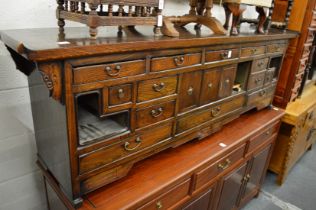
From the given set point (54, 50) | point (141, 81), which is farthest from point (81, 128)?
point (54, 50)

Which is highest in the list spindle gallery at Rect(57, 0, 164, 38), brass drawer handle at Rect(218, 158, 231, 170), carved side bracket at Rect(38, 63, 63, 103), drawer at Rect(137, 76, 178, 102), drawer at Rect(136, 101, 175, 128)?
spindle gallery at Rect(57, 0, 164, 38)

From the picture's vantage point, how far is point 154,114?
1.14m

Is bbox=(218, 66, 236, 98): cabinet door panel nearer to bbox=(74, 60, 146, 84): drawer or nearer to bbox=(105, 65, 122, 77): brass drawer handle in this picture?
bbox=(74, 60, 146, 84): drawer

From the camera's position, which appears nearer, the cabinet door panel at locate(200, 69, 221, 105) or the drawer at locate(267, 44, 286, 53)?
the cabinet door panel at locate(200, 69, 221, 105)

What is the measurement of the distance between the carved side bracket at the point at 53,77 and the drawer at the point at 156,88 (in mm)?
314

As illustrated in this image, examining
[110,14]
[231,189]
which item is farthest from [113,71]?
[231,189]

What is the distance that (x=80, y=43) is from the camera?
85cm

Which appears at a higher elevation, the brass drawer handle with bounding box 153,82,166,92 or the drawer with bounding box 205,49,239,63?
the drawer with bounding box 205,49,239,63

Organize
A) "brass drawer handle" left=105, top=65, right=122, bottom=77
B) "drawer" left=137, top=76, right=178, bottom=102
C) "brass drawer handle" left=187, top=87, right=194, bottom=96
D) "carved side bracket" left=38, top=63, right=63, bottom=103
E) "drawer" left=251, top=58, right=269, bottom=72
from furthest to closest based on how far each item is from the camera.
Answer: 1. "drawer" left=251, top=58, right=269, bottom=72
2. "brass drawer handle" left=187, top=87, right=194, bottom=96
3. "drawer" left=137, top=76, right=178, bottom=102
4. "brass drawer handle" left=105, top=65, right=122, bottom=77
5. "carved side bracket" left=38, top=63, right=63, bottom=103

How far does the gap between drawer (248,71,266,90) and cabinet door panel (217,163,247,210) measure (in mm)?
541

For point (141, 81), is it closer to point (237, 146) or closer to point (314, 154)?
point (237, 146)

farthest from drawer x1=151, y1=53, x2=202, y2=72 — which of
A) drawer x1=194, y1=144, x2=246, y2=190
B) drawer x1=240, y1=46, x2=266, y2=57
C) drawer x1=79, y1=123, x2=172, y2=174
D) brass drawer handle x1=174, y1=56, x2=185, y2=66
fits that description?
drawer x1=194, y1=144, x2=246, y2=190

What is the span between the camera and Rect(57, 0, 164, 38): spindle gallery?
87 cm

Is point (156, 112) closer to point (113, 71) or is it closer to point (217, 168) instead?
point (113, 71)
